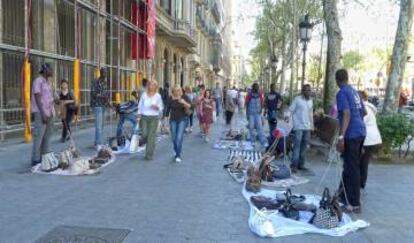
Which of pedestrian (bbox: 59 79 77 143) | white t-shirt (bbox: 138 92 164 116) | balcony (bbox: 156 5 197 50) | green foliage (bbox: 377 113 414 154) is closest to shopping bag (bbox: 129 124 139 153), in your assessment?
white t-shirt (bbox: 138 92 164 116)

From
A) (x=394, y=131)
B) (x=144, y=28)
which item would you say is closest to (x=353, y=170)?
(x=394, y=131)

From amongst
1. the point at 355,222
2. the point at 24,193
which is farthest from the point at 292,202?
the point at 24,193

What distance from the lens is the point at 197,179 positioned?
30.7 feet

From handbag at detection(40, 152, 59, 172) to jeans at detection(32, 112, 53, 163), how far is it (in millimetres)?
331

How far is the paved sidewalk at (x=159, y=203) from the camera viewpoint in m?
6.01

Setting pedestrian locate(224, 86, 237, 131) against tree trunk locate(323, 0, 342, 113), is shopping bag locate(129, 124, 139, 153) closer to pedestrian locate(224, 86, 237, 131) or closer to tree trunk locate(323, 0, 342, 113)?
tree trunk locate(323, 0, 342, 113)

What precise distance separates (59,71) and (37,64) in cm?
141

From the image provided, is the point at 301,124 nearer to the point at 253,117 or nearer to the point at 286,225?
the point at 253,117

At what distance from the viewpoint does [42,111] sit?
943 cm

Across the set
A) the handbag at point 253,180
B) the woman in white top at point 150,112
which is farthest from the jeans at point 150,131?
the handbag at point 253,180

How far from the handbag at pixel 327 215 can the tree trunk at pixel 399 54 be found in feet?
25.2

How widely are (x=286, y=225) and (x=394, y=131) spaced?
21.2ft

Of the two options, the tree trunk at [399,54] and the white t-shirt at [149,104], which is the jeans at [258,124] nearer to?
the tree trunk at [399,54]

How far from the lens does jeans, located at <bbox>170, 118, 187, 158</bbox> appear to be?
11.5 metres
